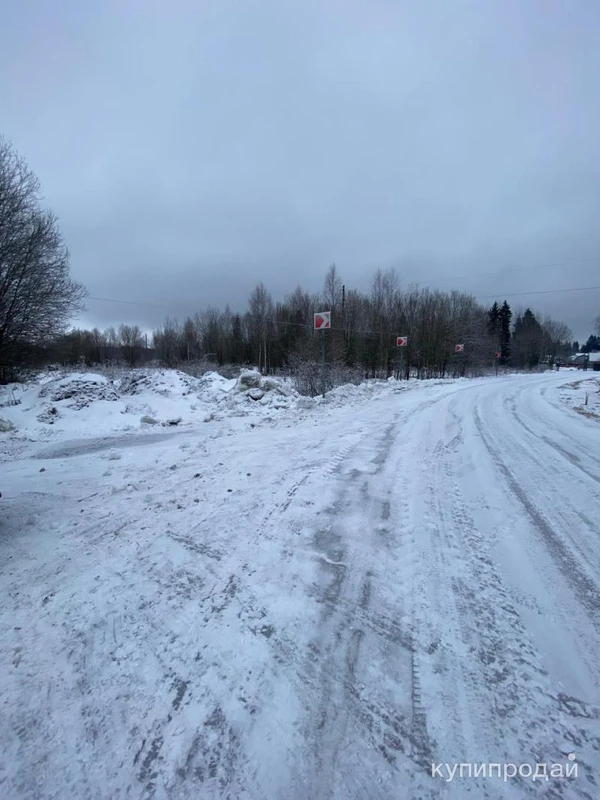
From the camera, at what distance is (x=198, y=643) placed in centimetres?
246

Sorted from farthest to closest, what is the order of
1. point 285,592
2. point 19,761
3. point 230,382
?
point 230,382 < point 285,592 < point 19,761

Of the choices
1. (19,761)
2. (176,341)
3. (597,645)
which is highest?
(176,341)

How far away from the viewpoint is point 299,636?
249 cm

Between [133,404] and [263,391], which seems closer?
[133,404]

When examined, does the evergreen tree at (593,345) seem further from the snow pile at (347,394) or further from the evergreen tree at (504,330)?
the snow pile at (347,394)

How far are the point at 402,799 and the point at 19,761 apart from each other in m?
1.92

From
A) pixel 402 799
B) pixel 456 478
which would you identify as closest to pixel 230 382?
pixel 456 478

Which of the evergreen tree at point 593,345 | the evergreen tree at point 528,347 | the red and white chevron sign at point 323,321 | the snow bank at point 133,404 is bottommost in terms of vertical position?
the snow bank at point 133,404

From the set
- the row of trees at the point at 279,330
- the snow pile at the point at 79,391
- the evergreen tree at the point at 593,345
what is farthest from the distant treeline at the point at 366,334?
the evergreen tree at the point at 593,345

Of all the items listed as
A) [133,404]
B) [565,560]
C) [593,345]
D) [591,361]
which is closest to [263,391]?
[133,404]

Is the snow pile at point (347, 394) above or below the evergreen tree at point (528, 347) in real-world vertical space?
below

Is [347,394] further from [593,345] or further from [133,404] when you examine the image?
[593,345]

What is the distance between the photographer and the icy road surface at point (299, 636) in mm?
1747

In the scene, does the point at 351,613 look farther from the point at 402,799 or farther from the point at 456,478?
the point at 456,478
